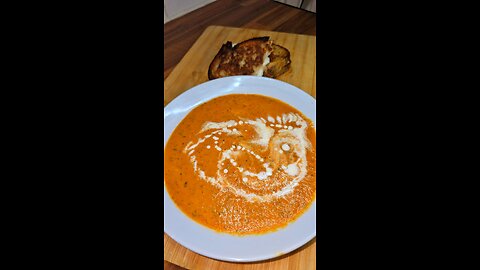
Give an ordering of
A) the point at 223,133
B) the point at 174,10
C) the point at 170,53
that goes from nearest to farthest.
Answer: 1. the point at 223,133
2. the point at 170,53
3. the point at 174,10

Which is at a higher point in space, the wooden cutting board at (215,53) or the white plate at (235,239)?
the wooden cutting board at (215,53)

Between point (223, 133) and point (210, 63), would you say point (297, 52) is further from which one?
point (223, 133)

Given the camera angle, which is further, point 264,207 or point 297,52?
point 297,52

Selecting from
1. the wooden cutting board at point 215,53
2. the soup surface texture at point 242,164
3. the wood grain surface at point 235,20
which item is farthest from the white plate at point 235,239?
the wood grain surface at point 235,20

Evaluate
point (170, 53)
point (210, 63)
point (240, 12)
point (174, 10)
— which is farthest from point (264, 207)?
point (174, 10)

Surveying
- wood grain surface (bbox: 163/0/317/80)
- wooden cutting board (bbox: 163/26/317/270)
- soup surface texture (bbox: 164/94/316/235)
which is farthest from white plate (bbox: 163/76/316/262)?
wood grain surface (bbox: 163/0/317/80)

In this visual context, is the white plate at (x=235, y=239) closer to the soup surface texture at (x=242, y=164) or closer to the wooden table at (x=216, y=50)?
the soup surface texture at (x=242, y=164)

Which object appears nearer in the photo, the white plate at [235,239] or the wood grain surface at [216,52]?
the white plate at [235,239]

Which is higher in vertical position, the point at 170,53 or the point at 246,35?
the point at 246,35
